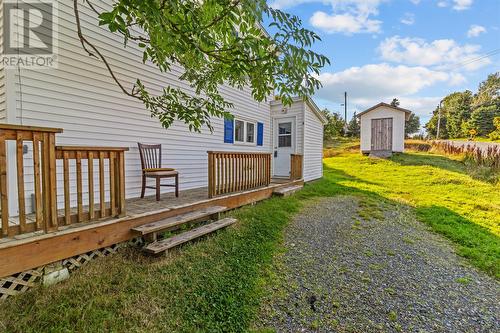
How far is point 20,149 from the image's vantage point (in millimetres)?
2137

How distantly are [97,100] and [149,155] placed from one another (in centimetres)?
121

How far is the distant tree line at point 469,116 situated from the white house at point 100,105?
31.0m

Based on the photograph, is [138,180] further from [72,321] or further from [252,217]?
[72,321]

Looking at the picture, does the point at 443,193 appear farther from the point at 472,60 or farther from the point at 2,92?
the point at 472,60

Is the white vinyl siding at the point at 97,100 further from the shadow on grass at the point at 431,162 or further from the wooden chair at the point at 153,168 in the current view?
the shadow on grass at the point at 431,162

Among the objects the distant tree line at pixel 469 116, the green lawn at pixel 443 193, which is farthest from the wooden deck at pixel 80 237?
the distant tree line at pixel 469 116

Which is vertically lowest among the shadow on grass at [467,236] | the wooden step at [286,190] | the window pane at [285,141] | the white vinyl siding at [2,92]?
the shadow on grass at [467,236]

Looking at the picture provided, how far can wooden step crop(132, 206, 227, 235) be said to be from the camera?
290 centimetres

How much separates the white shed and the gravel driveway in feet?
35.1

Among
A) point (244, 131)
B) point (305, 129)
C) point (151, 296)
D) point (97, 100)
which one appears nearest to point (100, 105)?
point (97, 100)

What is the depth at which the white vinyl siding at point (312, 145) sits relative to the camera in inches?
326

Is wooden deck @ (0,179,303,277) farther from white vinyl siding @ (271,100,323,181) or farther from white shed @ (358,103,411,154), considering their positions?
white shed @ (358,103,411,154)

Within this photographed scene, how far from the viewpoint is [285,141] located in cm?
841

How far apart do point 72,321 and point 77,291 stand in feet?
1.27
